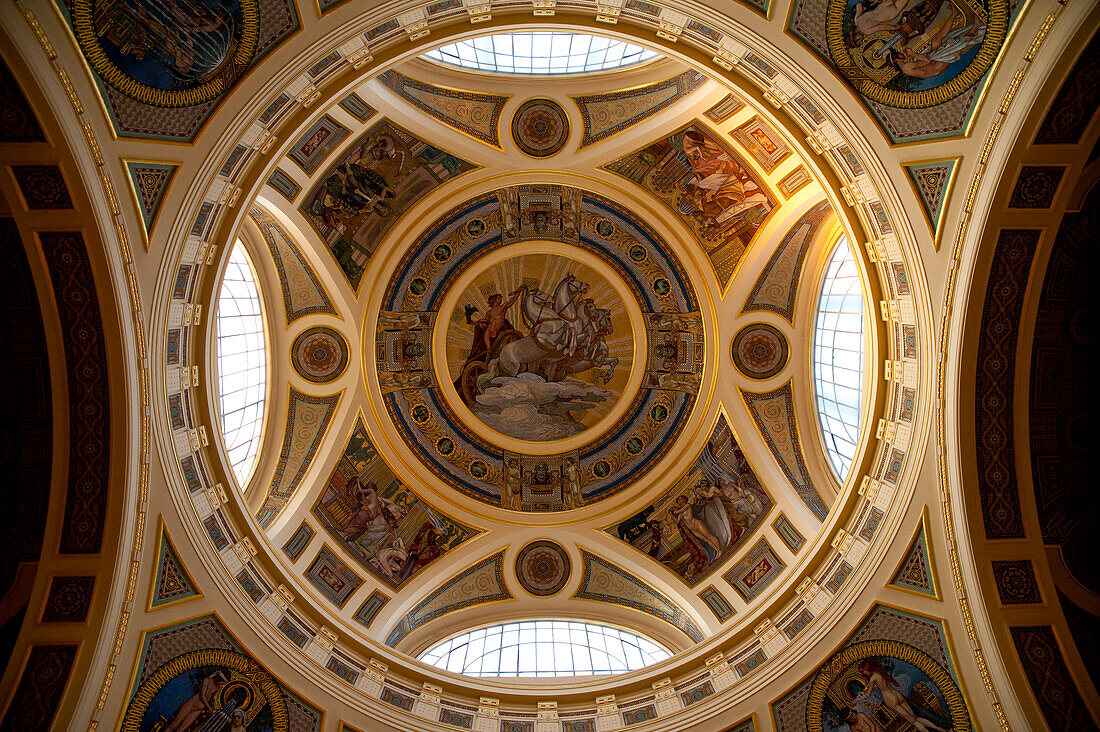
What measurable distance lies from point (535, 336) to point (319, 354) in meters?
5.66

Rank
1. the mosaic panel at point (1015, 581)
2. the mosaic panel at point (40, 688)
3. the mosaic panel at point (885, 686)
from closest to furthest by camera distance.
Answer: the mosaic panel at point (40, 688) → the mosaic panel at point (1015, 581) → the mosaic panel at point (885, 686)

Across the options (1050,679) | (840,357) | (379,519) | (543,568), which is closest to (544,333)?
(543,568)

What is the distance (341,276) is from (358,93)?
4.44 meters

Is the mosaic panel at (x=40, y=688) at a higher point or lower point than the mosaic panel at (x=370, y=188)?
lower

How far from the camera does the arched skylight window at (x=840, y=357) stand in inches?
662

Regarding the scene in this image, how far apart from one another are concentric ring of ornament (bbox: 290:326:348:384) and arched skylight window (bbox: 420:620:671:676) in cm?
735

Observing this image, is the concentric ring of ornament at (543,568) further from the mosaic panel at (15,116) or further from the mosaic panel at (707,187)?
the mosaic panel at (15,116)

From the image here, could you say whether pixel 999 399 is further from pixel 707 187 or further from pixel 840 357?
pixel 707 187

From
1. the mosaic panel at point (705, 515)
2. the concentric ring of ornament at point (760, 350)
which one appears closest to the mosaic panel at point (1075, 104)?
the concentric ring of ornament at point (760, 350)

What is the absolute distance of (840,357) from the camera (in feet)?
57.4

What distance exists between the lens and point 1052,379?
1173 cm

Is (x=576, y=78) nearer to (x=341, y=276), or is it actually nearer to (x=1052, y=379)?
(x=341, y=276)

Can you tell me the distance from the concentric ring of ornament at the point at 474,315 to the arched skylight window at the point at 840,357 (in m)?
3.15

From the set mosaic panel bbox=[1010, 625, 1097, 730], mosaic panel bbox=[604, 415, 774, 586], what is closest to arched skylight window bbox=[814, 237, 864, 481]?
mosaic panel bbox=[604, 415, 774, 586]
